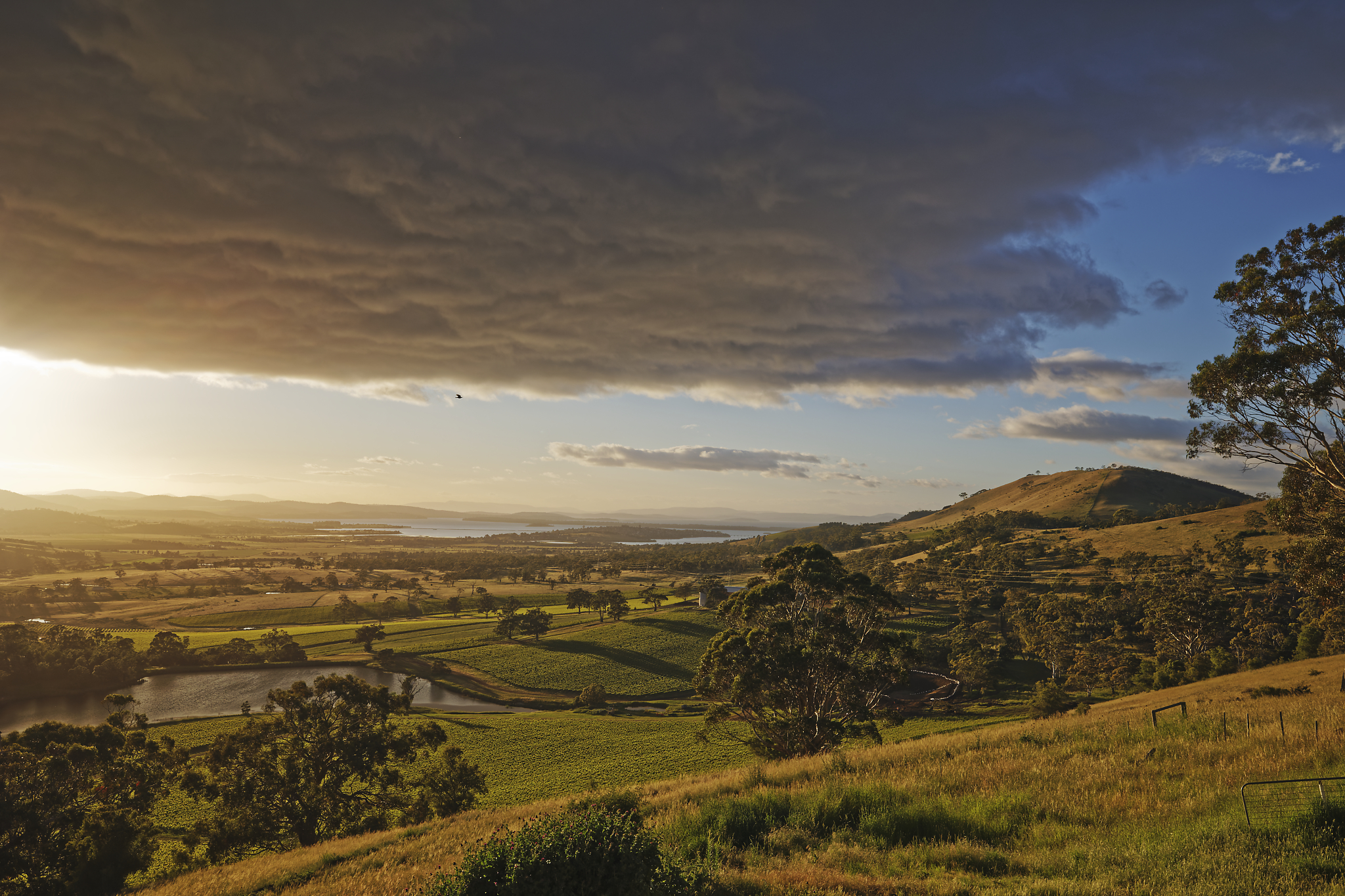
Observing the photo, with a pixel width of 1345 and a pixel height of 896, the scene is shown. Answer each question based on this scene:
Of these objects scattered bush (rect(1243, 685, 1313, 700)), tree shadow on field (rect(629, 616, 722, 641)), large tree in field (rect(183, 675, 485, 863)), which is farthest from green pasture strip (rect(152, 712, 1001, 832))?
tree shadow on field (rect(629, 616, 722, 641))

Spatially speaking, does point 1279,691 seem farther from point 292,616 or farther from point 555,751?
point 292,616

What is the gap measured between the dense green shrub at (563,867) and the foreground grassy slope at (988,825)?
2213 millimetres

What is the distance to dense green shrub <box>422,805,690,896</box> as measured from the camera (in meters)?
6.80

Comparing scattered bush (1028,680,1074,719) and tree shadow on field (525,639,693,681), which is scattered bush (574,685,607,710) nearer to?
tree shadow on field (525,639,693,681)

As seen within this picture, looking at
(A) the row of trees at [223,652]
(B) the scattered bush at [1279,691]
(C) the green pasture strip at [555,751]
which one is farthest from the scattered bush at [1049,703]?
(A) the row of trees at [223,652]

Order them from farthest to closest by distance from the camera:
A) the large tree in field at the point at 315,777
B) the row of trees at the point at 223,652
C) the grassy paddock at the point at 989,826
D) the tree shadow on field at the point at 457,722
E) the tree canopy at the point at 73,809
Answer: the row of trees at the point at 223,652 → the tree shadow on field at the point at 457,722 → the large tree in field at the point at 315,777 → the tree canopy at the point at 73,809 → the grassy paddock at the point at 989,826

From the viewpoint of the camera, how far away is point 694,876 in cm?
824

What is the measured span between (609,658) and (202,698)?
6217cm

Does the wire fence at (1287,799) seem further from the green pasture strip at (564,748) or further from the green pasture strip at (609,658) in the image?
the green pasture strip at (609,658)

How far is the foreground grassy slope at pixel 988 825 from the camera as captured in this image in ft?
27.4

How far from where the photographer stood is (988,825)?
433 inches

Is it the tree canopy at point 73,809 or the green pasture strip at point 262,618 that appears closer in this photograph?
the tree canopy at point 73,809

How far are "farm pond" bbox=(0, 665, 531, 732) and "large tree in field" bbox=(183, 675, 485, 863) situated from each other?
50.2 meters

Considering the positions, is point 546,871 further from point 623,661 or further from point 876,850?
point 623,661
